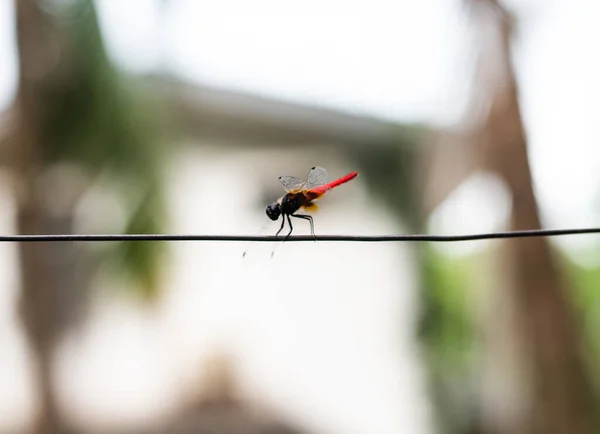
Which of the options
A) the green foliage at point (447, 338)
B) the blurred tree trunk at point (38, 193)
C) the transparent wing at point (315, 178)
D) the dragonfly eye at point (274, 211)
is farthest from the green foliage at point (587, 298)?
the blurred tree trunk at point (38, 193)

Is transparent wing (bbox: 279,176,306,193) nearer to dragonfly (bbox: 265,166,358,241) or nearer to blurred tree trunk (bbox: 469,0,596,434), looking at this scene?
dragonfly (bbox: 265,166,358,241)

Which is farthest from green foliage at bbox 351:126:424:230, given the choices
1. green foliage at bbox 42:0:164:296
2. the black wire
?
the black wire

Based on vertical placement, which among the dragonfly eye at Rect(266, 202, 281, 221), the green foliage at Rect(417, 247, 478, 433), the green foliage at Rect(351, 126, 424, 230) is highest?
the green foliage at Rect(351, 126, 424, 230)

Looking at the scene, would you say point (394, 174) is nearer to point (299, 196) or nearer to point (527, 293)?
point (527, 293)

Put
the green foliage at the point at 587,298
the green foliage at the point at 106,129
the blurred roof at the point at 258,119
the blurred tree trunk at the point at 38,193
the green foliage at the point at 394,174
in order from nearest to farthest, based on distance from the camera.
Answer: the green foliage at the point at 587,298, the blurred tree trunk at the point at 38,193, the green foliage at the point at 106,129, the blurred roof at the point at 258,119, the green foliage at the point at 394,174

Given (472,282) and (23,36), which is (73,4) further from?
(472,282)

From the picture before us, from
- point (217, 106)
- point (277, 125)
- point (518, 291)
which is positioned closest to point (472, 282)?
point (518, 291)

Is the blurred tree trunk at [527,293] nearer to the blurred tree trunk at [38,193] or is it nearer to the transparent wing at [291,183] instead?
the transparent wing at [291,183]
